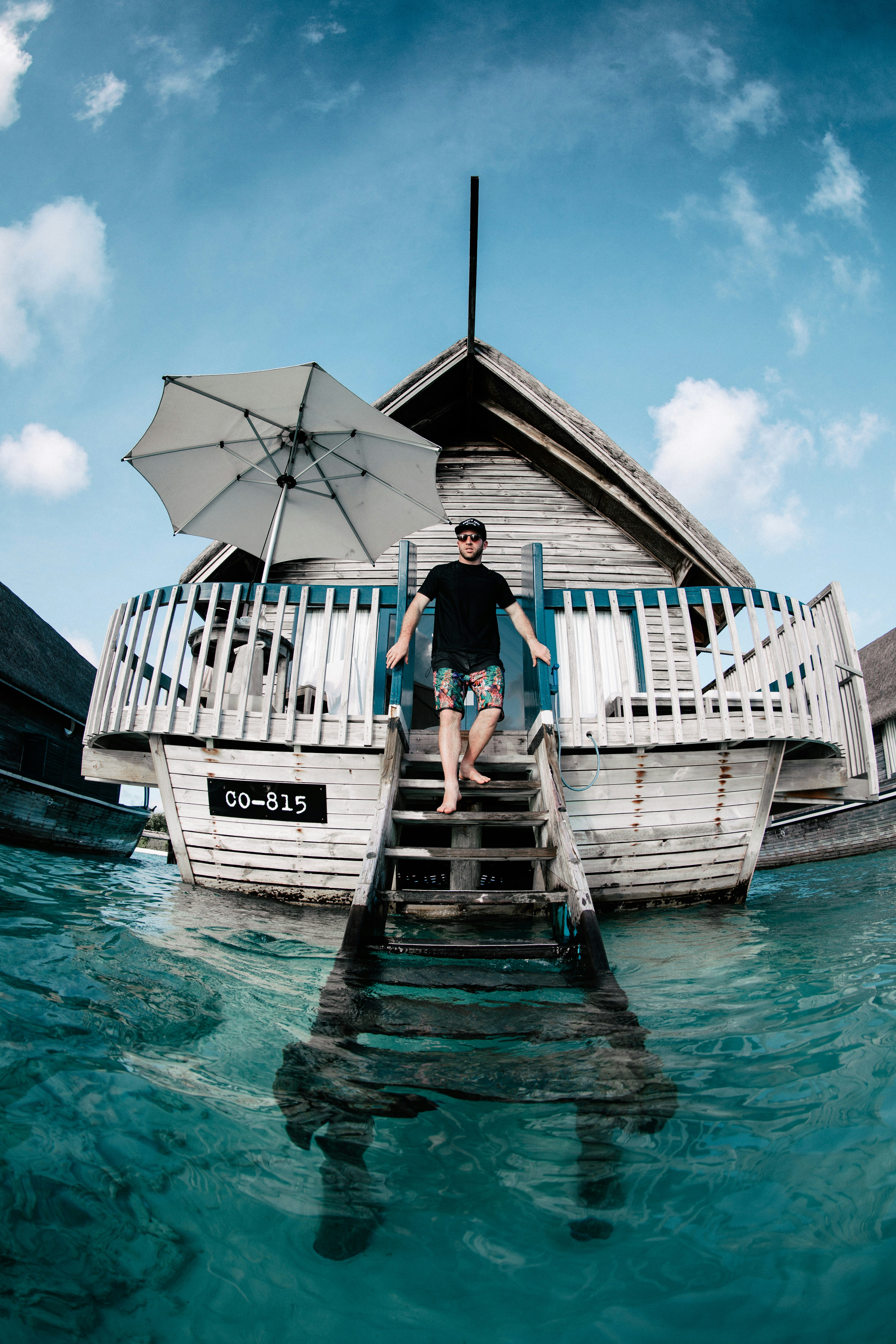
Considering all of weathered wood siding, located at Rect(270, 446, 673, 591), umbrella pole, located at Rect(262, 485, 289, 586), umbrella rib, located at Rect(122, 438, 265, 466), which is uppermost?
Answer: weathered wood siding, located at Rect(270, 446, 673, 591)

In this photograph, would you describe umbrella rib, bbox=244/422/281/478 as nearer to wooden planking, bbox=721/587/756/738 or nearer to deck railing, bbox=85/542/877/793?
deck railing, bbox=85/542/877/793

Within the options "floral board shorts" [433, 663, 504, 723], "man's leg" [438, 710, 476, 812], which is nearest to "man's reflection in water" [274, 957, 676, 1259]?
"man's leg" [438, 710, 476, 812]

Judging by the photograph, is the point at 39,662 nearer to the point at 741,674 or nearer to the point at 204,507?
the point at 204,507

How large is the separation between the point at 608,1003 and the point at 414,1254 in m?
1.15

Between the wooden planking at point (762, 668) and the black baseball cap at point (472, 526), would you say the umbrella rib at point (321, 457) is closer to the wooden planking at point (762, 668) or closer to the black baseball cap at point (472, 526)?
the black baseball cap at point (472, 526)

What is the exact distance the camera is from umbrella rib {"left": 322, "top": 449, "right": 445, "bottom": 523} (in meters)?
5.26

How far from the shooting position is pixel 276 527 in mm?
5363

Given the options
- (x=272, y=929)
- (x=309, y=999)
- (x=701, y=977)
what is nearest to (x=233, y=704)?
(x=272, y=929)

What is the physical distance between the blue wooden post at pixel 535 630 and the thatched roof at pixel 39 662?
37.1ft

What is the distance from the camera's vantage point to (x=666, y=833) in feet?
15.2

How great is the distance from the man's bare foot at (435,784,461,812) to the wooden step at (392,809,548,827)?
0.07ft

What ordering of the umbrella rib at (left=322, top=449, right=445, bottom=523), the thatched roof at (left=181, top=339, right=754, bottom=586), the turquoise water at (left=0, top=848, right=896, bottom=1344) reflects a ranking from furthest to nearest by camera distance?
the thatched roof at (left=181, top=339, right=754, bottom=586) < the umbrella rib at (left=322, top=449, right=445, bottom=523) < the turquoise water at (left=0, top=848, right=896, bottom=1344)

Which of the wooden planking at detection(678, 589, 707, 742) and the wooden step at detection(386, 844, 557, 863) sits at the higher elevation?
the wooden planking at detection(678, 589, 707, 742)

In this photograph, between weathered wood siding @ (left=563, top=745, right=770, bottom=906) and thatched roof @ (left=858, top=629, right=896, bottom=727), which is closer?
weathered wood siding @ (left=563, top=745, right=770, bottom=906)
